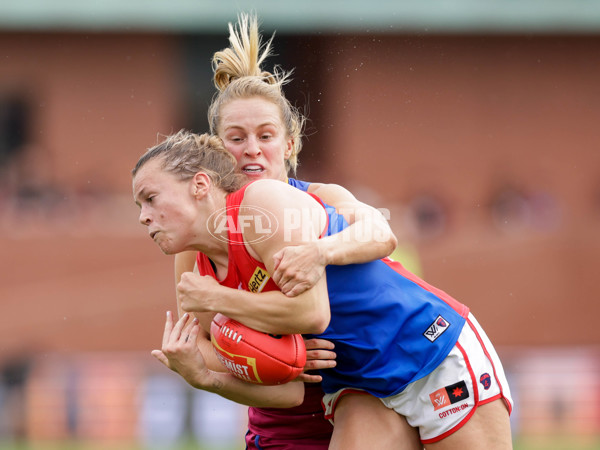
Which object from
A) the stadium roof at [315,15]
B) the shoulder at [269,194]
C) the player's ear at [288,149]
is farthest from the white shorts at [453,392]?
the stadium roof at [315,15]

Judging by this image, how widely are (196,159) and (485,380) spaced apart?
1.59 m

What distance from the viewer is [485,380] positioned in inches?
163

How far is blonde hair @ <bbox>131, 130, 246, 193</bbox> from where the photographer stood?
4.09 m

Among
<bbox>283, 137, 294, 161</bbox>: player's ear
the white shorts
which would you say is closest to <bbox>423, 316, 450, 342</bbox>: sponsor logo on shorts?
the white shorts

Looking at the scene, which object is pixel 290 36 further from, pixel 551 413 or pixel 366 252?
pixel 366 252

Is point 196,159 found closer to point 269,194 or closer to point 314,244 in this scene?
point 269,194

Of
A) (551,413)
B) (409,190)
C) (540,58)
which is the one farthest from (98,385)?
(540,58)

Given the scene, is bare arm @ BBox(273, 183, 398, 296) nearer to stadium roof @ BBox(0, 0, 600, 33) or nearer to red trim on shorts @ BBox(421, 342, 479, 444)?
red trim on shorts @ BBox(421, 342, 479, 444)

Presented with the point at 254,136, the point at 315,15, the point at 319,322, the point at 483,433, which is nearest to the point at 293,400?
the point at 319,322

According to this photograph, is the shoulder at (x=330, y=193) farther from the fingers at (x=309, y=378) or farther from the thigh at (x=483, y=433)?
the thigh at (x=483, y=433)

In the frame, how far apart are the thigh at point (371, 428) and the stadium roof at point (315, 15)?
465 inches

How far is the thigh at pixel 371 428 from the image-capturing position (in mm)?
4180

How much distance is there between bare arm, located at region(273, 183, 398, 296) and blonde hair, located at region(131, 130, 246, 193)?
21.6 inches

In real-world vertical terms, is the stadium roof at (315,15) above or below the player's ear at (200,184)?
above
